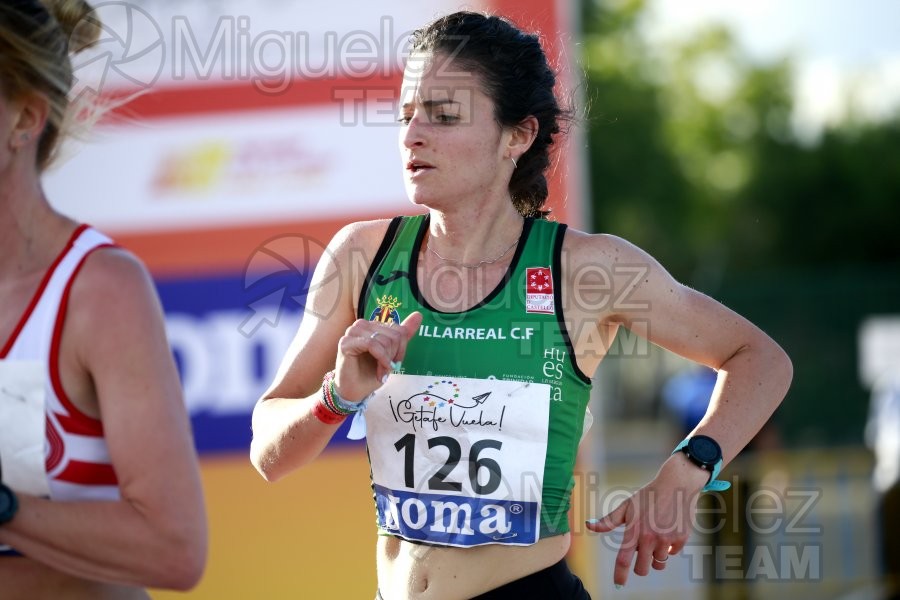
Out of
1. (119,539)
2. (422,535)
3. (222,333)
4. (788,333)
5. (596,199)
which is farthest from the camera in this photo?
(596,199)

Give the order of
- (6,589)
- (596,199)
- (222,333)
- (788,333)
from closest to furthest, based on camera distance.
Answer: (6,589) < (222,333) < (788,333) < (596,199)

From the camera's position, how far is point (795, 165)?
2708 cm

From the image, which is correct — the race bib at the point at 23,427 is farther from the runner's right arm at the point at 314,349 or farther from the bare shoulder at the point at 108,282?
the runner's right arm at the point at 314,349

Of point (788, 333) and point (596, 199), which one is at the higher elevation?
point (596, 199)

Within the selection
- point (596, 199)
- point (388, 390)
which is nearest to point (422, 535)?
point (388, 390)

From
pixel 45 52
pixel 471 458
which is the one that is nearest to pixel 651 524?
pixel 471 458

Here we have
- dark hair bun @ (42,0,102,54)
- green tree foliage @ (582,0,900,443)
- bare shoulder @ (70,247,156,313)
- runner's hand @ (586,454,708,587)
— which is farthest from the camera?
green tree foliage @ (582,0,900,443)

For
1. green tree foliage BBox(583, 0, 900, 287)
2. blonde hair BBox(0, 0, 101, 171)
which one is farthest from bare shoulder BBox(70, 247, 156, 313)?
green tree foliage BBox(583, 0, 900, 287)

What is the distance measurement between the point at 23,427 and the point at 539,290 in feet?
3.80

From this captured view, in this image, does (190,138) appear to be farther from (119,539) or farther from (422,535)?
(119,539)

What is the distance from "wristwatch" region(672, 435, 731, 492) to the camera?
2.47 metres

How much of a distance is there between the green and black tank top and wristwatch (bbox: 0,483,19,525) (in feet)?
3.03

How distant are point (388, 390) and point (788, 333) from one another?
48.0ft

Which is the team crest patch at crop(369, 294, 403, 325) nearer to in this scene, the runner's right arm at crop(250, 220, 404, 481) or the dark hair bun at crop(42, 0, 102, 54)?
the runner's right arm at crop(250, 220, 404, 481)
